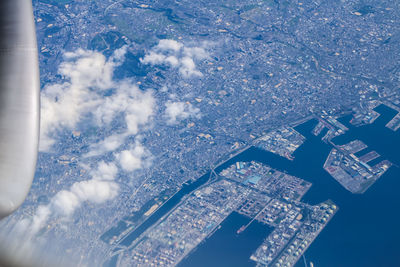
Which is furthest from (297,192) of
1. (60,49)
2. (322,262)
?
(60,49)

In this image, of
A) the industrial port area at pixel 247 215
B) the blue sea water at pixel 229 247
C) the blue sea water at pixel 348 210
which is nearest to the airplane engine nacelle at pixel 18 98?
the industrial port area at pixel 247 215

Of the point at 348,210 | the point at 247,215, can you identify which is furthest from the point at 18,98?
the point at 348,210

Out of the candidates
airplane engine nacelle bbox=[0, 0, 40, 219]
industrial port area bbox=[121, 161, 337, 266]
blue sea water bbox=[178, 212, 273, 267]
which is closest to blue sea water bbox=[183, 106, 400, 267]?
blue sea water bbox=[178, 212, 273, 267]

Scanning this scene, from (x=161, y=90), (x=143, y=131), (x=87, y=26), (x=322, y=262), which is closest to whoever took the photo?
(x=322, y=262)

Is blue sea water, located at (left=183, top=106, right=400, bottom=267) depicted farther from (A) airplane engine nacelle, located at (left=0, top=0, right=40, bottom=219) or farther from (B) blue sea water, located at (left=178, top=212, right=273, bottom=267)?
(A) airplane engine nacelle, located at (left=0, top=0, right=40, bottom=219)

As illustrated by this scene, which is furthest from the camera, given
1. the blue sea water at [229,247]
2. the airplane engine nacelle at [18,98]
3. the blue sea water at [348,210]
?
the blue sea water at [229,247]

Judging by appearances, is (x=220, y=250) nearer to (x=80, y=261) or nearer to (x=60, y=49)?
Result: (x=80, y=261)

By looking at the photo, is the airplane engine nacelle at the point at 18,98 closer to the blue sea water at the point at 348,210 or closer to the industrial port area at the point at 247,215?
the industrial port area at the point at 247,215

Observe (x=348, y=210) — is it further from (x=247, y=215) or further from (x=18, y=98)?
(x=18, y=98)
